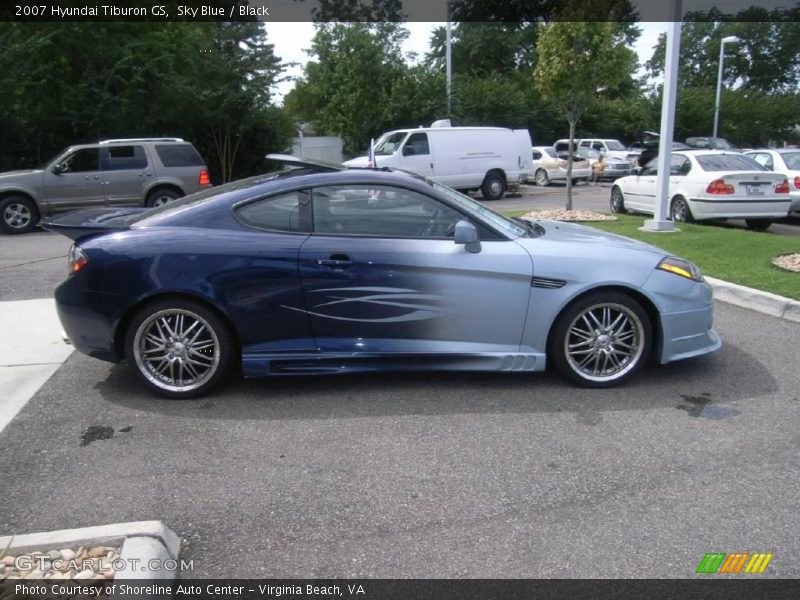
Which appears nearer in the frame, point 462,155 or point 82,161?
point 82,161

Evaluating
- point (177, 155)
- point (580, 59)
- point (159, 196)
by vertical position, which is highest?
point (580, 59)

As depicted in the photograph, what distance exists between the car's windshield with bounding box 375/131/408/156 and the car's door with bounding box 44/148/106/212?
27.3 ft

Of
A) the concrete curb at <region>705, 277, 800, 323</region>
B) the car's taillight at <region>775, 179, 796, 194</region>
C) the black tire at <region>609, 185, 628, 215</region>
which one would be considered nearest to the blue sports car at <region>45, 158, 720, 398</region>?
the concrete curb at <region>705, 277, 800, 323</region>

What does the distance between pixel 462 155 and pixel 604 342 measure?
16.1 meters

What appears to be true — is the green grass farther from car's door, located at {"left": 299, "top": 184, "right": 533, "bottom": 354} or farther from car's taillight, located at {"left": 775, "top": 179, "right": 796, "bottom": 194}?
car's door, located at {"left": 299, "top": 184, "right": 533, "bottom": 354}

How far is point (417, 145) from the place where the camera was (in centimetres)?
A: 1973

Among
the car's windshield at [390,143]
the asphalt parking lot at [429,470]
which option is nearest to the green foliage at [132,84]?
the car's windshield at [390,143]

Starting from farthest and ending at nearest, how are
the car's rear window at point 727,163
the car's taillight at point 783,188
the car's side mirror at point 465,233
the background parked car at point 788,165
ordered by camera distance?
the background parked car at point 788,165, the car's rear window at point 727,163, the car's taillight at point 783,188, the car's side mirror at point 465,233

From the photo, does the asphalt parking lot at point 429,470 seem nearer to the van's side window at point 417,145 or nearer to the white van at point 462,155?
the white van at point 462,155

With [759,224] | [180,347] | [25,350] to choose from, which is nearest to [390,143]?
[759,224]

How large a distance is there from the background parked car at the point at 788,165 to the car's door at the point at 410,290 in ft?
35.6

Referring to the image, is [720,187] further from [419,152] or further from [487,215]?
[419,152]

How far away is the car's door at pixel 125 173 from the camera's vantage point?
549 inches

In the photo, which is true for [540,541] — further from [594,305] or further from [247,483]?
[594,305]
